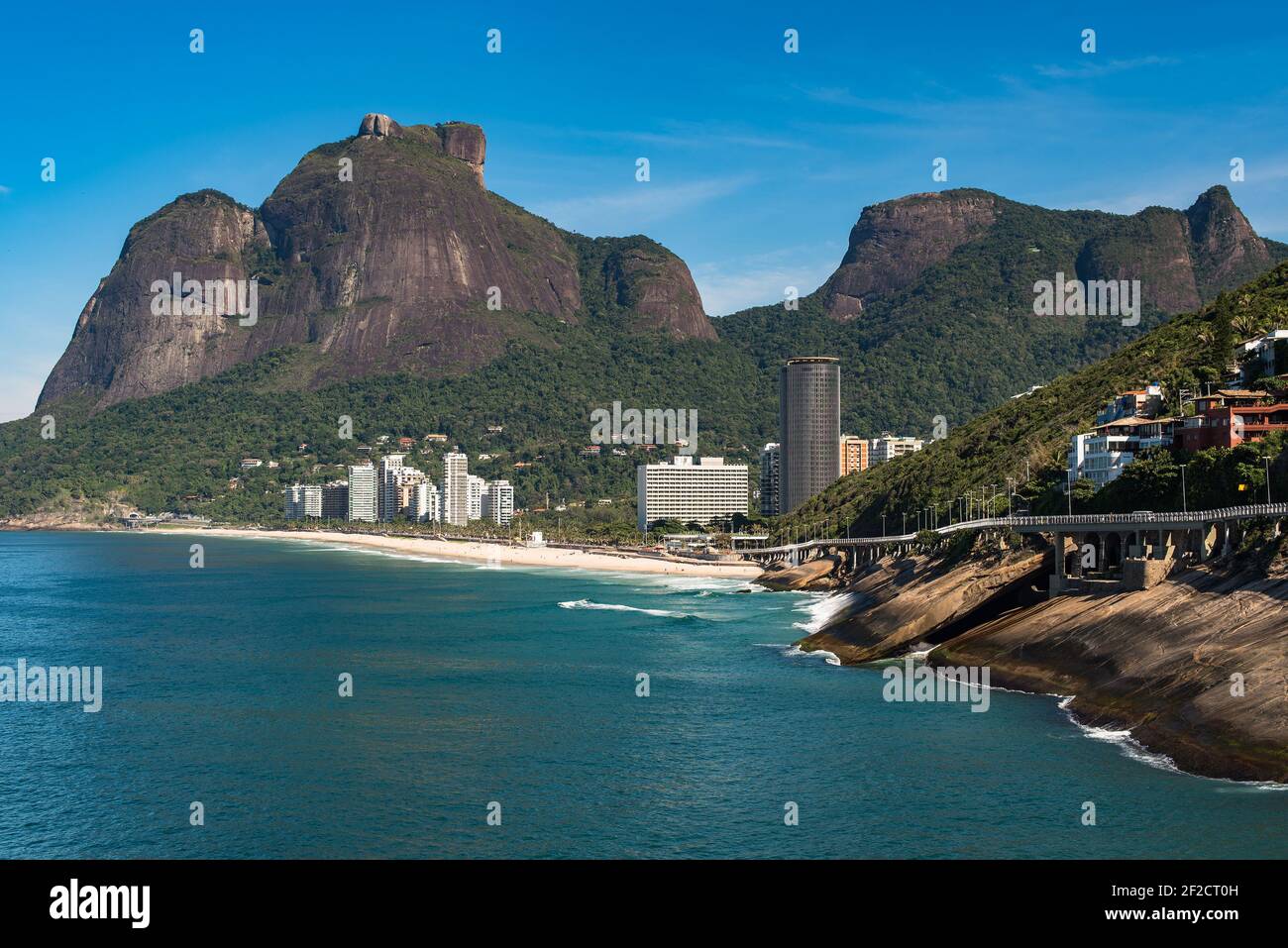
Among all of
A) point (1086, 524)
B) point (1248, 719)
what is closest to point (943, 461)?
point (1086, 524)

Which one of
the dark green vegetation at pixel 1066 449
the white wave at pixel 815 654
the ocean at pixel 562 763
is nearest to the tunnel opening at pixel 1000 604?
the white wave at pixel 815 654

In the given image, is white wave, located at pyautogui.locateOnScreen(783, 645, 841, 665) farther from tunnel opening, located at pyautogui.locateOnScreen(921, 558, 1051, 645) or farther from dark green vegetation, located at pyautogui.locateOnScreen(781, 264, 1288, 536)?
dark green vegetation, located at pyautogui.locateOnScreen(781, 264, 1288, 536)

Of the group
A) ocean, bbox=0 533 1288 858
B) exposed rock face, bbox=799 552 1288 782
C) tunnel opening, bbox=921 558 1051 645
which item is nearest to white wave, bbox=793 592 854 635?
ocean, bbox=0 533 1288 858

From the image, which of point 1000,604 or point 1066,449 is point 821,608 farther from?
point 1000,604
